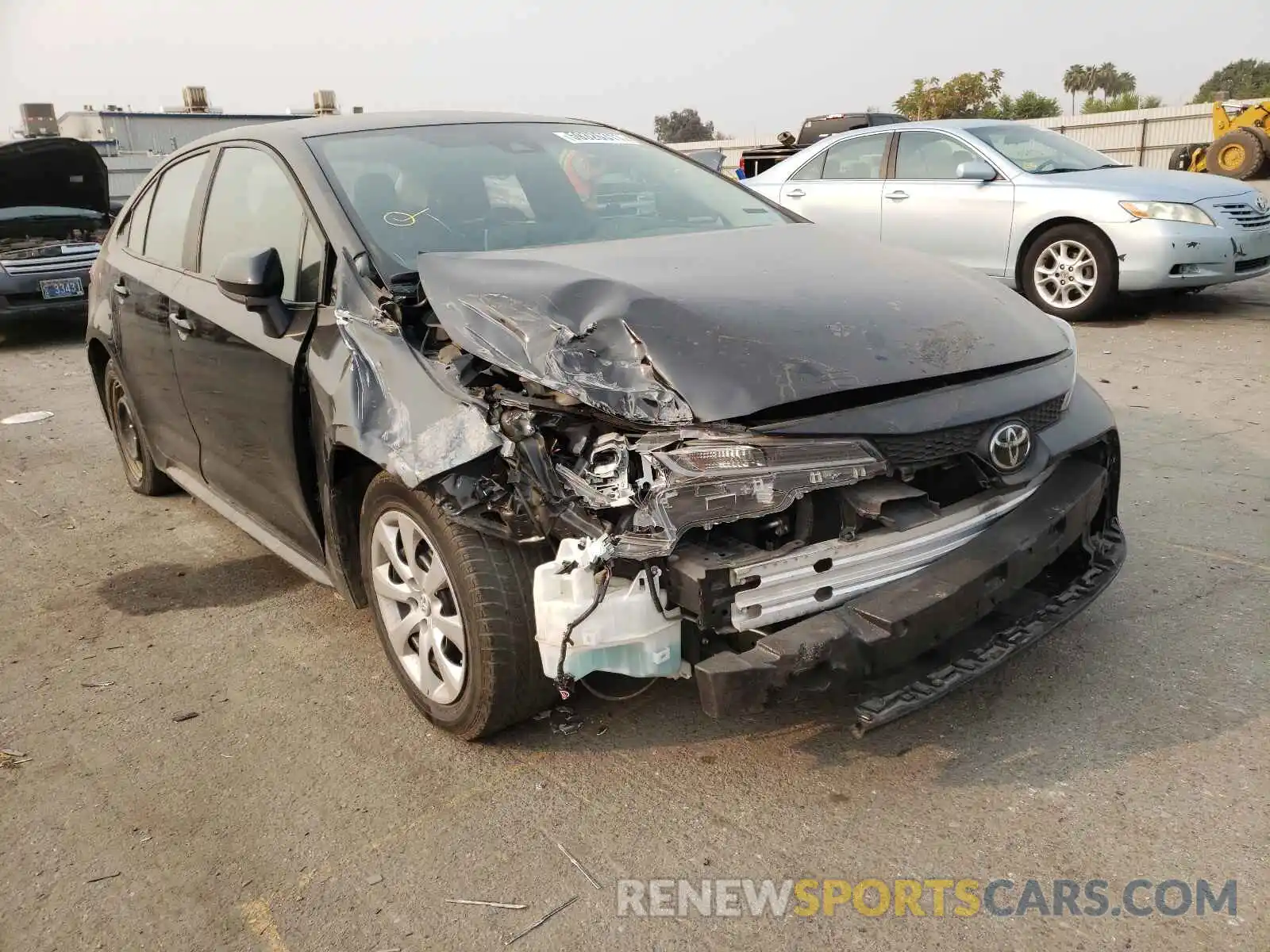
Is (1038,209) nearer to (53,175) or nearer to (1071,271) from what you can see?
(1071,271)

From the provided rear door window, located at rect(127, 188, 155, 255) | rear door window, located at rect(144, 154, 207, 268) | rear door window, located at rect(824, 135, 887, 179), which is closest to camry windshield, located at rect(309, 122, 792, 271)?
rear door window, located at rect(144, 154, 207, 268)

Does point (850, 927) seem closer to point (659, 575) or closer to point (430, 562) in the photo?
point (659, 575)

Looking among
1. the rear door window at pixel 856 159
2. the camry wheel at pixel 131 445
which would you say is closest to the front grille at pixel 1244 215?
the rear door window at pixel 856 159

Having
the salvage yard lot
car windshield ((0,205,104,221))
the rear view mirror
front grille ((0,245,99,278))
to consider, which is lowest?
the salvage yard lot

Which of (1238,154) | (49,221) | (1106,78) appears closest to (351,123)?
(49,221)

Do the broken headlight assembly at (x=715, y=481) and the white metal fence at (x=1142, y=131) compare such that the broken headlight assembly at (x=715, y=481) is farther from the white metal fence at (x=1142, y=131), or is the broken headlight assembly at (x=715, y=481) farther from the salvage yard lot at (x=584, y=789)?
the white metal fence at (x=1142, y=131)

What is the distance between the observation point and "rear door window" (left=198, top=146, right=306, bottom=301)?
3295mm

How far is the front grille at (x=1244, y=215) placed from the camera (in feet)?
25.8

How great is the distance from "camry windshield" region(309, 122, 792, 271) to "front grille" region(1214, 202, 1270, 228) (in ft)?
18.2

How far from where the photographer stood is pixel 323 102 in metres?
12.4

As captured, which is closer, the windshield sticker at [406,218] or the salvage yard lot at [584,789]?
the salvage yard lot at [584,789]

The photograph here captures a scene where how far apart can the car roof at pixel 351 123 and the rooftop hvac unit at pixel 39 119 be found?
491 inches

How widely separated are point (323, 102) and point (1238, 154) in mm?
18417

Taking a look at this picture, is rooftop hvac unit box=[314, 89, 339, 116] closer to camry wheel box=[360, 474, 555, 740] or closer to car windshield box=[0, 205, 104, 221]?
car windshield box=[0, 205, 104, 221]
